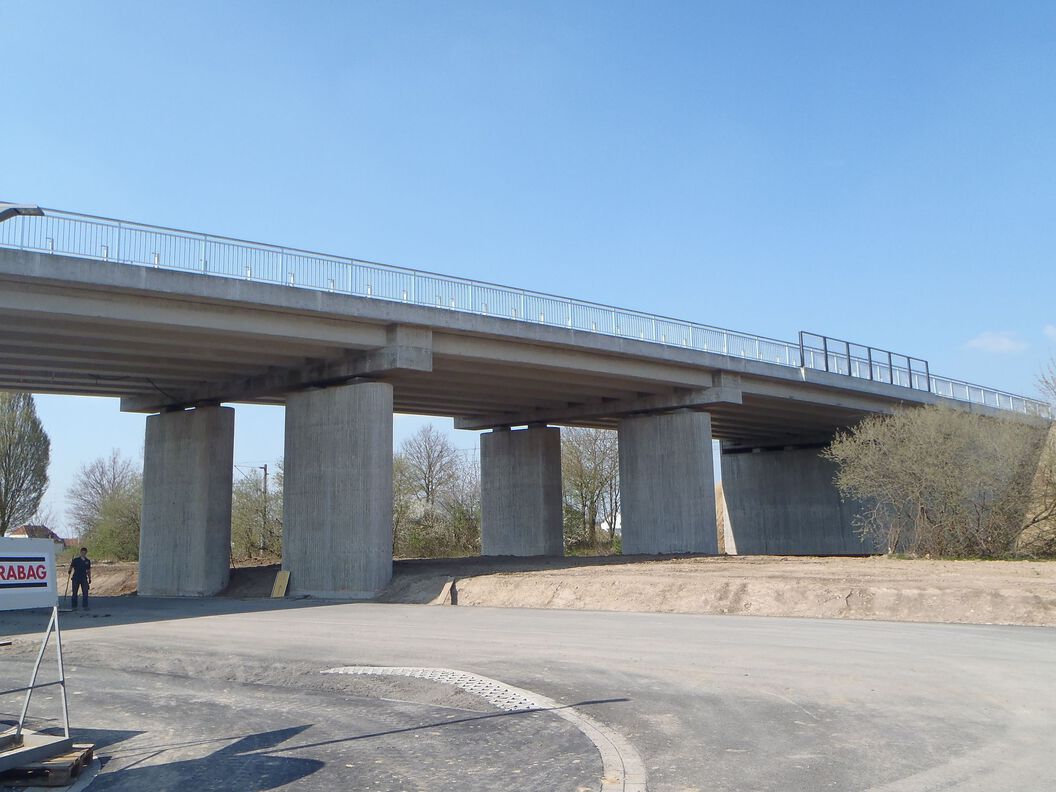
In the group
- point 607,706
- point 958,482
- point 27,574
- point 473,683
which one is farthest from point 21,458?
point 607,706

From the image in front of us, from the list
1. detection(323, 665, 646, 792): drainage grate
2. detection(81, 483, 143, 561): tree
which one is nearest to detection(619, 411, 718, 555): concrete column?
detection(323, 665, 646, 792): drainage grate

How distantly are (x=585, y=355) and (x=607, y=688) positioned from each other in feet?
72.3

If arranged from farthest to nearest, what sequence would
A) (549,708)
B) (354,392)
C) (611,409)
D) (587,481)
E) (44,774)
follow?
(587,481), (611,409), (354,392), (549,708), (44,774)

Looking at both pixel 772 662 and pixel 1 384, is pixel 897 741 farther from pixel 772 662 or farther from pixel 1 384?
pixel 1 384

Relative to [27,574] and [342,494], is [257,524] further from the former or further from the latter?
[27,574]

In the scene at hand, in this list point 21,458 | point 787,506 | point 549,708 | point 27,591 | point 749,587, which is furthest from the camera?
point 787,506

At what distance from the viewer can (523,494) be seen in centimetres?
4069

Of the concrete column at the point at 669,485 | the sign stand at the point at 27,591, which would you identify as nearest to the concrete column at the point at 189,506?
the concrete column at the point at 669,485

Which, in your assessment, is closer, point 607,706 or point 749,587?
point 607,706

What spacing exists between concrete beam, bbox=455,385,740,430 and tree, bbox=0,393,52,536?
2409 cm

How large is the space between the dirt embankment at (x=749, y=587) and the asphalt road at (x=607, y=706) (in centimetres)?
204

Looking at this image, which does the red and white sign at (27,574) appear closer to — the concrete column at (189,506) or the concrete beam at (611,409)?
the concrete column at (189,506)

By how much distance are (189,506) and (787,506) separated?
111ft

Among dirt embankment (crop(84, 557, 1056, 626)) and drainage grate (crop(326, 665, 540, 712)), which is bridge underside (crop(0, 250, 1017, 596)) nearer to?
dirt embankment (crop(84, 557, 1056, 626))
